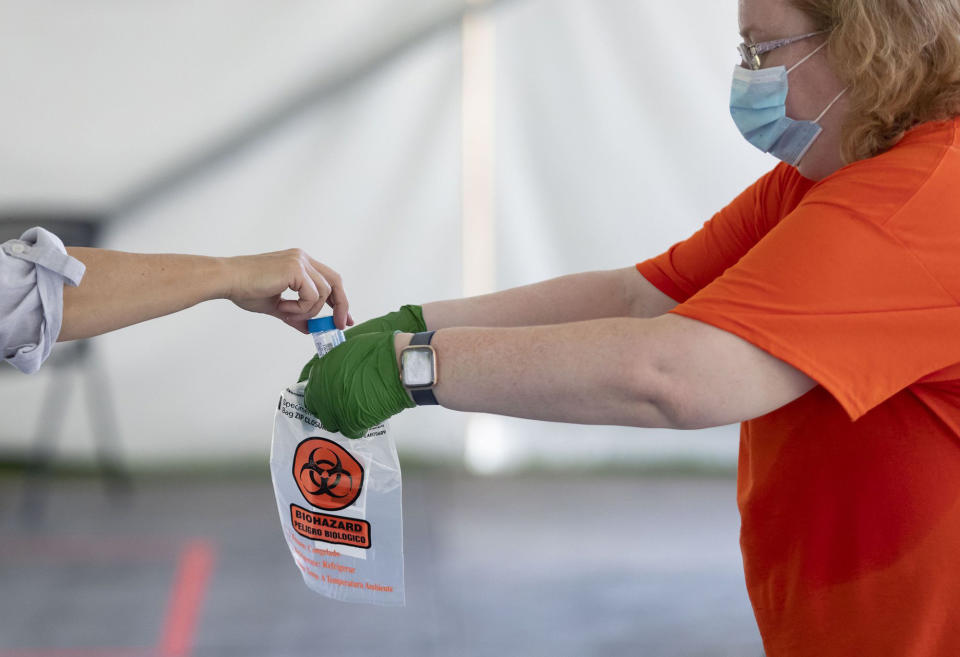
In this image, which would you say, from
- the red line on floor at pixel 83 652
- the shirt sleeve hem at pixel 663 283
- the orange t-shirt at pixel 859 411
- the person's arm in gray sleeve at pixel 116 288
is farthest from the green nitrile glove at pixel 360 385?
the red line on floor at pixel 83 652

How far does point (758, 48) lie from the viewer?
1.21 m

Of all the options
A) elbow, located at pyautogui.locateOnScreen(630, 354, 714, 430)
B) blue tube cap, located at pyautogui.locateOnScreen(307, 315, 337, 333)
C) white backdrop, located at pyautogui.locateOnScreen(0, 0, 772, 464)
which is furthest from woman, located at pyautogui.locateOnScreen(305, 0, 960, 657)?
white backdrop, located at pyautogui.locateOnScreen(0, 0, 772, 464)

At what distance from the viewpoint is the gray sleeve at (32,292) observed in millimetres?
1091

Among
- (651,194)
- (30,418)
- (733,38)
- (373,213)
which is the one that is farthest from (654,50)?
(30,418)

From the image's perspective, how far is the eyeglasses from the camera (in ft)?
3.83

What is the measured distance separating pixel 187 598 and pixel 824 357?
7.95 ft

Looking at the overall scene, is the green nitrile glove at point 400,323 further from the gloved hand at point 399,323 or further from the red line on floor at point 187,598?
the red line on floor at point 187,598

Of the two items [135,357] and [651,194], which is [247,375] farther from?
[651,194]

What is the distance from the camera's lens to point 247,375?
3.98 m

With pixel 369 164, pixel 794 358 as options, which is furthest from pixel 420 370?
pixel 369 164

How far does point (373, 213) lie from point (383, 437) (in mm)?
2760

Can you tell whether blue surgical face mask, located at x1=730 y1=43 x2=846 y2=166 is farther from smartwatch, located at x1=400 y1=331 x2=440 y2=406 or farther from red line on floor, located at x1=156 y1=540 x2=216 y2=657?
red line on floor, located at x1=156 y1=540 x2=216 y2=657

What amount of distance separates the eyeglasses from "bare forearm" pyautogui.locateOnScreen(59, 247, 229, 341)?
0.79 meters

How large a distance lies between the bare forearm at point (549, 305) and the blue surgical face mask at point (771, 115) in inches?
13.7
